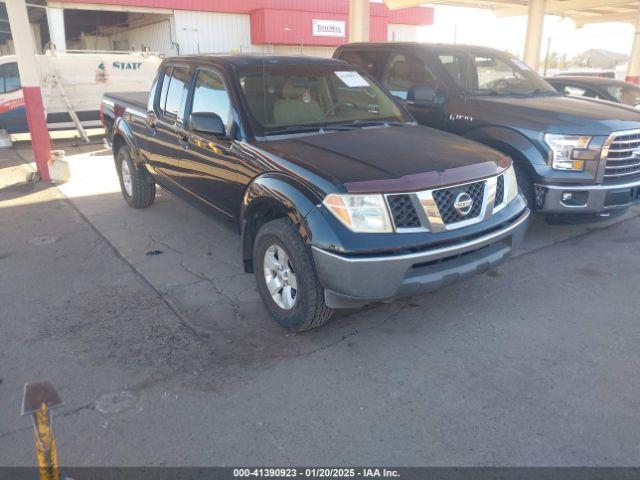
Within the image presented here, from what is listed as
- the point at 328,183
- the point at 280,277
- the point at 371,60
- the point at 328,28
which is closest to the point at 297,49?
the point at 328,28

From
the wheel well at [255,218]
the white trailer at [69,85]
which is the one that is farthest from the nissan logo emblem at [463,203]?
the white trailer at [69,85]

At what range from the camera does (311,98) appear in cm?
438

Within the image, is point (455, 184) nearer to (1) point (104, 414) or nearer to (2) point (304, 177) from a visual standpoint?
(2) point (304, 177)

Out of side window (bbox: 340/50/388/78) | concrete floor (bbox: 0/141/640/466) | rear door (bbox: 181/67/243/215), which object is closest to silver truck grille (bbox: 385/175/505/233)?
concrete floor (bbox: 0/141/640/466)

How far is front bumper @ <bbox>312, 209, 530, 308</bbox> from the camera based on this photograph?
10.0 feet

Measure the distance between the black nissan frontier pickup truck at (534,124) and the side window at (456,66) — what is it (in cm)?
1

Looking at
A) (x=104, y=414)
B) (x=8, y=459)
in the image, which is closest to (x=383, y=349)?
(x=104, y=414)

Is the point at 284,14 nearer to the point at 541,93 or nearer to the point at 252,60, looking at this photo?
the point at 541,93

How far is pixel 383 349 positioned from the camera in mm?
3516

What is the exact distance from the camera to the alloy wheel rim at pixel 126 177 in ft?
21.8

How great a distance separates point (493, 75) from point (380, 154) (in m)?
3.48

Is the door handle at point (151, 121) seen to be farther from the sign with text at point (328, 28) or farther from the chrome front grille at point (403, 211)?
the sign with text at point (328, 28)

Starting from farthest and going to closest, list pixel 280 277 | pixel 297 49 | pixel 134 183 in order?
pixel 297 49 → pixel 134 183 → pixel 280 277

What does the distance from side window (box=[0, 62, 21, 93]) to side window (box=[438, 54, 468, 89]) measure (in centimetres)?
1037
